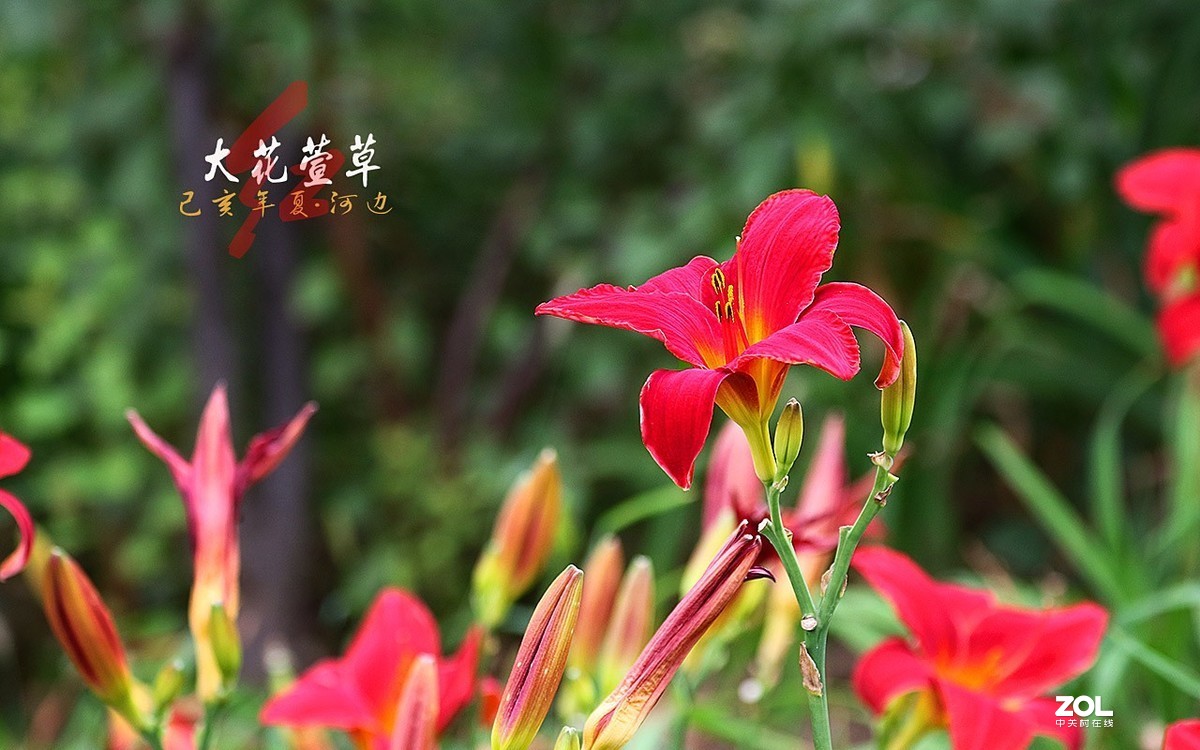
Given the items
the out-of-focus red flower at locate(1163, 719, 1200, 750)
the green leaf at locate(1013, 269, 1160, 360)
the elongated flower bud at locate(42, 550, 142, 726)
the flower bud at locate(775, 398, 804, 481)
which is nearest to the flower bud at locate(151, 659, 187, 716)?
the elongated flower bud at locate(42, 550, 142, 726)

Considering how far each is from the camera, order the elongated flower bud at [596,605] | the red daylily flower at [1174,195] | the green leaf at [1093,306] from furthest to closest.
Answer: the green leaf at [1093,306]
the red daylily flower at [1174,195]
the elongated flower bud at [596,605]

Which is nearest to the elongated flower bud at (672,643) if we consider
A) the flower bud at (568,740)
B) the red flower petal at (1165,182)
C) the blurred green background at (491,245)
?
the flower bud at (568,740)

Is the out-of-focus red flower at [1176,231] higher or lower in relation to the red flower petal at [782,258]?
lower

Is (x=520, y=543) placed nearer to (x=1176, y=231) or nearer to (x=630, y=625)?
(x=630, y=625)

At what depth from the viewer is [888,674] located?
47 cm

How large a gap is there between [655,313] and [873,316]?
0.06 m

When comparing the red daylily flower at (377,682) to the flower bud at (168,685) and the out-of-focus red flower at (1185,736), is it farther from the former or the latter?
the out-of-focus red flower at (1185,736)

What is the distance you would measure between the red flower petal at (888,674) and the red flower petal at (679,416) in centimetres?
21

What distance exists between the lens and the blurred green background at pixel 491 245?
1353mm

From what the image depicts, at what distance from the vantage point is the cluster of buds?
0.49m

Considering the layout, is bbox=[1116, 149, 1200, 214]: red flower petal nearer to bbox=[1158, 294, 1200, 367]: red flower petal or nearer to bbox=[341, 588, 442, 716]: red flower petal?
bbox=[1158, 294, 1200, 367]: red flower petal

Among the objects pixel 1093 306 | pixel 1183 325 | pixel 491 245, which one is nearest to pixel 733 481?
pixel 1183 325

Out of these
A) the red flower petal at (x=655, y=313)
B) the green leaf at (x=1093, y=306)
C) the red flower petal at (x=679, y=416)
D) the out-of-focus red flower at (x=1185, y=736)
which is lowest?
the green leaf at (x=1093, y=306)

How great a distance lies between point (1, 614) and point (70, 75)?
30.2 inches
